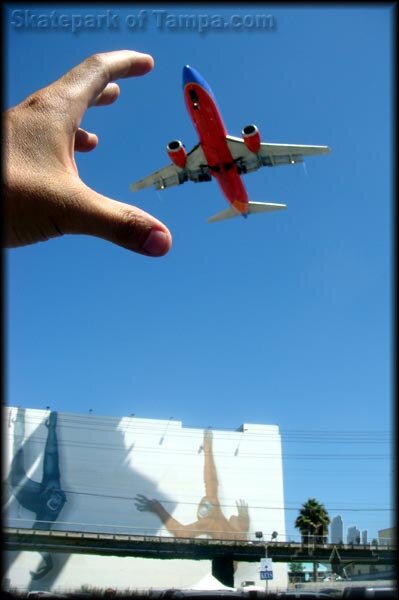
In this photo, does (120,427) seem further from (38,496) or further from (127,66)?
(127,66)

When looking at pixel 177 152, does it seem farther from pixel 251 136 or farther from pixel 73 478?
pixel 73 478

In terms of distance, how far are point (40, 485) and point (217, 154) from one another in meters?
57.3

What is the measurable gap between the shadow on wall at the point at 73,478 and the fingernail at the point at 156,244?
73745mm

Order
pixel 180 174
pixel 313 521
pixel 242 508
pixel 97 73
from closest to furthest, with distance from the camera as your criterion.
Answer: pixel 97 73 < pixel 180 174 < pixel 313 521 < pixel 242 508

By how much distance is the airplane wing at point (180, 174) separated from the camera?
36.0m

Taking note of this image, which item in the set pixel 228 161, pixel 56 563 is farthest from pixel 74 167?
pixel 56 563

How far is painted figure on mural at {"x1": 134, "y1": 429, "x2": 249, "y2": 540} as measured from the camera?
77.8 metres

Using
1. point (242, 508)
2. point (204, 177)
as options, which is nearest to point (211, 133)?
point (204, 177)

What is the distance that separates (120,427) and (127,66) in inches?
3135

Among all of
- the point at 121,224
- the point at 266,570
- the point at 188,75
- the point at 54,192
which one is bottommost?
the point at 266,570

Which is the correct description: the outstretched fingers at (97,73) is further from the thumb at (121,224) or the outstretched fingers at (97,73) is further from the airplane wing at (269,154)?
the airplane wing at (269,154)

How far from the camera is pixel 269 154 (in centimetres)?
3622

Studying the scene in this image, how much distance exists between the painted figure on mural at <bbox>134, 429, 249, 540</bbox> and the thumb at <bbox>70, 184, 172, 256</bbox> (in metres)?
78.1

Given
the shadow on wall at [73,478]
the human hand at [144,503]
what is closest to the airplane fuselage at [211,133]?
the shadow on wall at [73,478]
